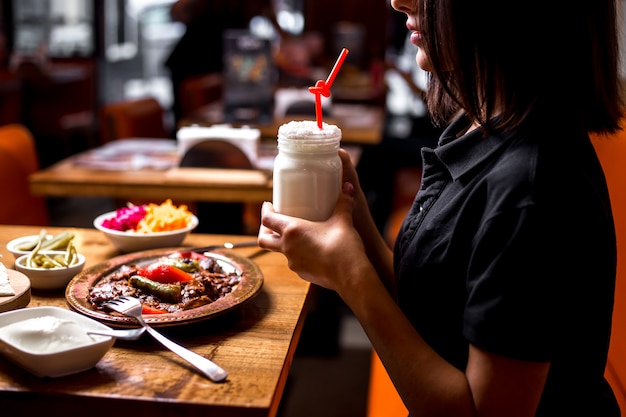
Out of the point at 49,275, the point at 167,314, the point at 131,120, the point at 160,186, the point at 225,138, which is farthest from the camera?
the point at 131,120

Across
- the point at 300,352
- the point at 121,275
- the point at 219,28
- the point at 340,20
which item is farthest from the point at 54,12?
the point at 121,275

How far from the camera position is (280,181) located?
1.32m

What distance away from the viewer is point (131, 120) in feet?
11.6

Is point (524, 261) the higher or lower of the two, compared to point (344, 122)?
higher

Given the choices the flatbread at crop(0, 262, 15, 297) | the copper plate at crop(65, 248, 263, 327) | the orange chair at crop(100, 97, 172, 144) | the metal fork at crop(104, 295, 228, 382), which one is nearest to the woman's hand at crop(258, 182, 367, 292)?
the copper plate at crop(65, 248, 263, 327)

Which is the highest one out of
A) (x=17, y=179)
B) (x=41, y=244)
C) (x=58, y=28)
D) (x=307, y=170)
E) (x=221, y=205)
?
(x=58, y=28)

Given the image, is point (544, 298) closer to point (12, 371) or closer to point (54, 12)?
point (12, 371)

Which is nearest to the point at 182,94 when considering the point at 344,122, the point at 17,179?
the point at 344,122

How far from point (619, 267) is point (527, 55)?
0.85m

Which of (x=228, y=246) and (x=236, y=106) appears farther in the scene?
(x=236, y=106)

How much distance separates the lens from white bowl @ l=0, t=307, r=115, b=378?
1034 mm

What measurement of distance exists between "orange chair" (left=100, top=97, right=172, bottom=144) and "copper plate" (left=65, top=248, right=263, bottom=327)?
2.01 meters

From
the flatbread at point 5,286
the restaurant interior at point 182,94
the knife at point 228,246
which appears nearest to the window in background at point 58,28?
the restaurant interior at point 182,94

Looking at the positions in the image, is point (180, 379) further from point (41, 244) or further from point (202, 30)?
point (202, 30)
